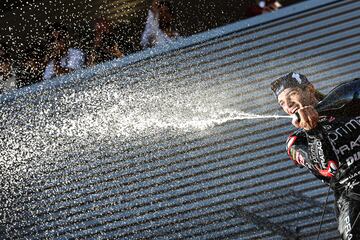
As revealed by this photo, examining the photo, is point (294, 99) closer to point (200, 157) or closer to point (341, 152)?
point (341, 152)

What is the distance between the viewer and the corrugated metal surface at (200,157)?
19.7 ft

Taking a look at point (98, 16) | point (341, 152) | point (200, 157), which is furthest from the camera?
point (98, 16)

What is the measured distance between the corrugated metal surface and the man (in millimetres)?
1649

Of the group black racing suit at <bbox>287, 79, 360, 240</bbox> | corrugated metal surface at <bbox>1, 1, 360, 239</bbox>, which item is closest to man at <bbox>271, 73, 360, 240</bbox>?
black racing suit at <bbox>287, 79, 360, 240</bbox>

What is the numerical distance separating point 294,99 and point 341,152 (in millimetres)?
574

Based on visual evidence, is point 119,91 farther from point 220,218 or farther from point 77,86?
point 220,218

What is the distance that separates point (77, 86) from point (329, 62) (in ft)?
10.1

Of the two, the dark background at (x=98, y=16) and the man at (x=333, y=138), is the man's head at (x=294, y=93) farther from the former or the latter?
the dark background at (x=98, y=16)

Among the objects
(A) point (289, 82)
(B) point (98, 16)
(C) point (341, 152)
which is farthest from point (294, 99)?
(B) point (98, 16)

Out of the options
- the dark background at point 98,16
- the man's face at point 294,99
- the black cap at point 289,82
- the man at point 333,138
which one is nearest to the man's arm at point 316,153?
the man at point 333,138

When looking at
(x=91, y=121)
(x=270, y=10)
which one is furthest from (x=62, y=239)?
(x=270, y=10)

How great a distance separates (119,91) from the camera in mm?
6531

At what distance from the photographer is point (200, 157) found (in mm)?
6289

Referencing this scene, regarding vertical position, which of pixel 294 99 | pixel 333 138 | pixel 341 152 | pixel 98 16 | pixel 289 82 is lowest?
pixel 341 152
